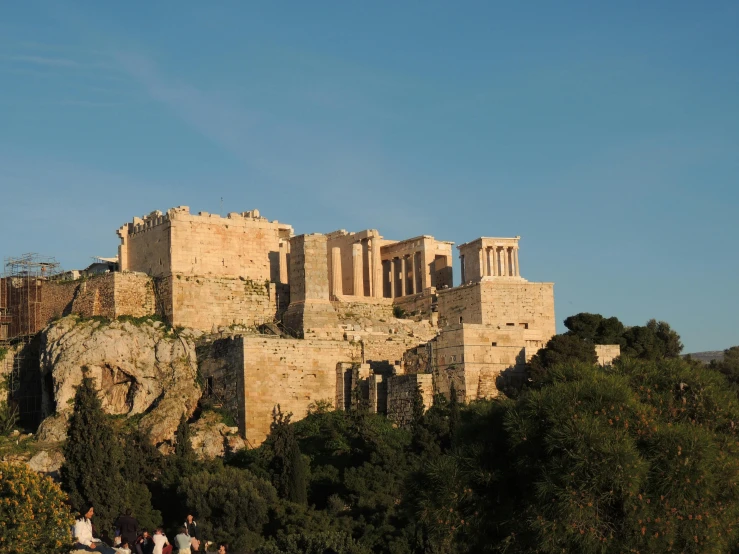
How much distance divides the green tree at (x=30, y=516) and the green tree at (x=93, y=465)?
909 cm

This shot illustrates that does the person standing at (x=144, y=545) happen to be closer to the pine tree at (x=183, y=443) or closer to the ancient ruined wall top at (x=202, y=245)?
the pine tree at (x=183, y=443)

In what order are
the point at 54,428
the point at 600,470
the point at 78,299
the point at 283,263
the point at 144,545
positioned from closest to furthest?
the point at 600,470
the point at 144,545
the point at 54,428
the point at 78,299
the point at 283,263

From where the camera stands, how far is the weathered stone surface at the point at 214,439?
47438 millimetres

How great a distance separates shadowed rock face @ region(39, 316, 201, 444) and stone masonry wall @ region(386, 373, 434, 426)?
6.97 metres

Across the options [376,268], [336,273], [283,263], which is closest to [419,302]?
[376,268]

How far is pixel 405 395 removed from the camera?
48281 millimetres

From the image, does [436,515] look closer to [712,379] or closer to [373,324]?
[712,379]

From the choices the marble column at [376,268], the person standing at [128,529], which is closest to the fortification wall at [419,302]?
the marble column at [376,268]

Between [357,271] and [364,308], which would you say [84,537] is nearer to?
[364,308]

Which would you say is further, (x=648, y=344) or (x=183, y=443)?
(x=648, y=344)

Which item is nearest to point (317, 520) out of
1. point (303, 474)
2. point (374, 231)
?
point (303, 474)

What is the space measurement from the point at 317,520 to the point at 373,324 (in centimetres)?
1449

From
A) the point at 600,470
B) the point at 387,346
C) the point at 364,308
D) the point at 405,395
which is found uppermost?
the point at 364,308

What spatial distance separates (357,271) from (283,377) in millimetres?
11195
